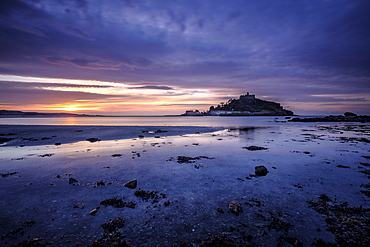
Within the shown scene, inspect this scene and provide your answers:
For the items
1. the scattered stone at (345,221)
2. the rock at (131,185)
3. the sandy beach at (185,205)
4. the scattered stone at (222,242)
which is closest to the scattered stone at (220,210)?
the sandy beach at (185,205)

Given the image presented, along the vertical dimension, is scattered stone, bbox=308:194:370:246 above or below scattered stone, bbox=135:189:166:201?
above

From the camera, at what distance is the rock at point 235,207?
6496 millimetres

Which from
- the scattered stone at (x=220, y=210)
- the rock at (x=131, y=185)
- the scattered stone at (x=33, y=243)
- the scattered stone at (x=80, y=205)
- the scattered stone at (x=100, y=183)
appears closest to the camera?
the scattered stone at (x=33, y=243)

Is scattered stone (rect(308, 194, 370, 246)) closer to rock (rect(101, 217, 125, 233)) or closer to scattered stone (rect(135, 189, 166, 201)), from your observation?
scattered stone (rect(135, 189, 166, 201))

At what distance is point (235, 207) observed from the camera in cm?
667

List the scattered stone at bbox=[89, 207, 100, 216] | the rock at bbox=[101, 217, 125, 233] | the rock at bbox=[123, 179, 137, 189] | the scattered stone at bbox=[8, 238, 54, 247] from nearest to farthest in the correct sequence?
the scattered stone at bbox=[8, 238, 54, 247] → the rock at bbox=[101, 217, 125, 233] → the scattered stone at bbox=[89, 207, 100, 216] → the rock at bbox=[123, 179, 137, 189]

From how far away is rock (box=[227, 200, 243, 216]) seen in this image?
21.3 feet

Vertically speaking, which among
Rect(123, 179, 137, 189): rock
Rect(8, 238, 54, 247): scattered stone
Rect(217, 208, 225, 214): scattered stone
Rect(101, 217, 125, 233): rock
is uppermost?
Rect(123, 179, 137, 189): rock

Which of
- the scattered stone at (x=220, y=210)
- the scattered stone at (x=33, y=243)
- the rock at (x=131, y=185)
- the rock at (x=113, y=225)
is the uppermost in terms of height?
the rock at (x=131, y=185)

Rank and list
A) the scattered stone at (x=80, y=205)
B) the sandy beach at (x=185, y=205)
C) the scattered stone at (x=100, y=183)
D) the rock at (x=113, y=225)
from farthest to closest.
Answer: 1. the scattered stone at (x=100, y=183)
2. the scattered stone at (x=80, y=205)
3. the rock at (x=113, y=225)
4. the sandy beach at (x=185, y=205)

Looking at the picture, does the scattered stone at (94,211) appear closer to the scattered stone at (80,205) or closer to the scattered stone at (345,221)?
the scattered stone at (80,205)

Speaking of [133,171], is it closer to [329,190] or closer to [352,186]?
[329,190]

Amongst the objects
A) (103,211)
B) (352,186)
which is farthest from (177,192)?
(352,186)

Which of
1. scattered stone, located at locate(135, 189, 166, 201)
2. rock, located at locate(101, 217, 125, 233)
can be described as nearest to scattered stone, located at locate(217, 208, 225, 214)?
scattered stone, located at locate(135, 189, 166, 201)
